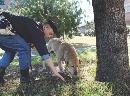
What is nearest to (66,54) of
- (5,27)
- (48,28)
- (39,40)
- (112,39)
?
(112,39)

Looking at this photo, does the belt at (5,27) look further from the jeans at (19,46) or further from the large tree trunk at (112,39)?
the large tree trunk at (112,39)

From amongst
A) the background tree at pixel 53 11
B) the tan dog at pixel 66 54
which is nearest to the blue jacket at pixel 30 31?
the tan dog at pixel 66 54

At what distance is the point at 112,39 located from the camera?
4.96 meters

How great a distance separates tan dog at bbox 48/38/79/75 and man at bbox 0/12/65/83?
5.72 feet

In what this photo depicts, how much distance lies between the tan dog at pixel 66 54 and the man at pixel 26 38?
1743mm

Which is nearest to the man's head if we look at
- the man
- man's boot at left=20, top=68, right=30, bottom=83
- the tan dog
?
the man

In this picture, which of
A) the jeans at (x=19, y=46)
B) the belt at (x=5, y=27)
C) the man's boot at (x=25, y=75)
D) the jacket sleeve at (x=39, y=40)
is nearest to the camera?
the jacket sleeve at (x=39, y=40)

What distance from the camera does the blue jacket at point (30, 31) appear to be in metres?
4.33

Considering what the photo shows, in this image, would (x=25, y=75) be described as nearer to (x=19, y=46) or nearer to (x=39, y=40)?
(x=19, y=46)

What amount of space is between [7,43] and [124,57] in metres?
2.32

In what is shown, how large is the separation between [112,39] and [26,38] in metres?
1.70

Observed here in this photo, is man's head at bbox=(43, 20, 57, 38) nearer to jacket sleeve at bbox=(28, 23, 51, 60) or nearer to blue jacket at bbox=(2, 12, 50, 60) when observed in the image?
blue jacket at bbox=(2, 12, 50, 60)

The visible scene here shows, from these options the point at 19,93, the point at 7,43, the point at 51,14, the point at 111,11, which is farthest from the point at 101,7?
the point at 51,14

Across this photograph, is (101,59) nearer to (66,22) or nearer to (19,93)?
(19,93)
